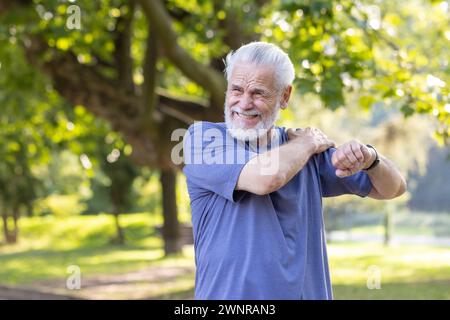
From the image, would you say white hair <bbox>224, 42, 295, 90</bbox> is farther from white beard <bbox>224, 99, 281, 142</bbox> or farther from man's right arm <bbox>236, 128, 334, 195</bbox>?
man's right arm <bbox>236, 128, 334, 195</bbox>

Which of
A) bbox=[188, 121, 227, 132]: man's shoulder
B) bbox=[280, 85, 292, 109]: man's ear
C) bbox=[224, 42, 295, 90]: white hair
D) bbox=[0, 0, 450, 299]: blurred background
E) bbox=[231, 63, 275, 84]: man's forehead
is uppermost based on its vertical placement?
bbox=[0, 0, 450, 299]: blurred background

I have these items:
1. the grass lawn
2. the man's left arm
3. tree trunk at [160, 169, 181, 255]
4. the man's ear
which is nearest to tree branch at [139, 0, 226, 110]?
the grass lawn

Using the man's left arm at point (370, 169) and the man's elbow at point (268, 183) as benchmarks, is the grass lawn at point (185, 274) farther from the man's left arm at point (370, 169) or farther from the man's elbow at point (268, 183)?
the man's elbow at point (268, 183)

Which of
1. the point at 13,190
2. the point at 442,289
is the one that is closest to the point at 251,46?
the point at 442,289

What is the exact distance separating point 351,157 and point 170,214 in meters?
14.3

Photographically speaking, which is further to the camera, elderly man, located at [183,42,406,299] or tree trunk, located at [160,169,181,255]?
tree trunk, located at [160,169,181,255]

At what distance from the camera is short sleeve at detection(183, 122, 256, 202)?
266 centimetres

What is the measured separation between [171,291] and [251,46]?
7445mm

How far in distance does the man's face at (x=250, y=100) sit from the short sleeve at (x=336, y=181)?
0.91 ft

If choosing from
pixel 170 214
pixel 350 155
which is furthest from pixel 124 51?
pixel 350 155

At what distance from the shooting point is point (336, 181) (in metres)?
2.97

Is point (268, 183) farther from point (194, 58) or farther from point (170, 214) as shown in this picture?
point (170, 214)

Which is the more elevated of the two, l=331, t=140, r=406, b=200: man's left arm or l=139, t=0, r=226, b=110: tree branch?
l=139, t=0, r=226, b=110: tree branch
